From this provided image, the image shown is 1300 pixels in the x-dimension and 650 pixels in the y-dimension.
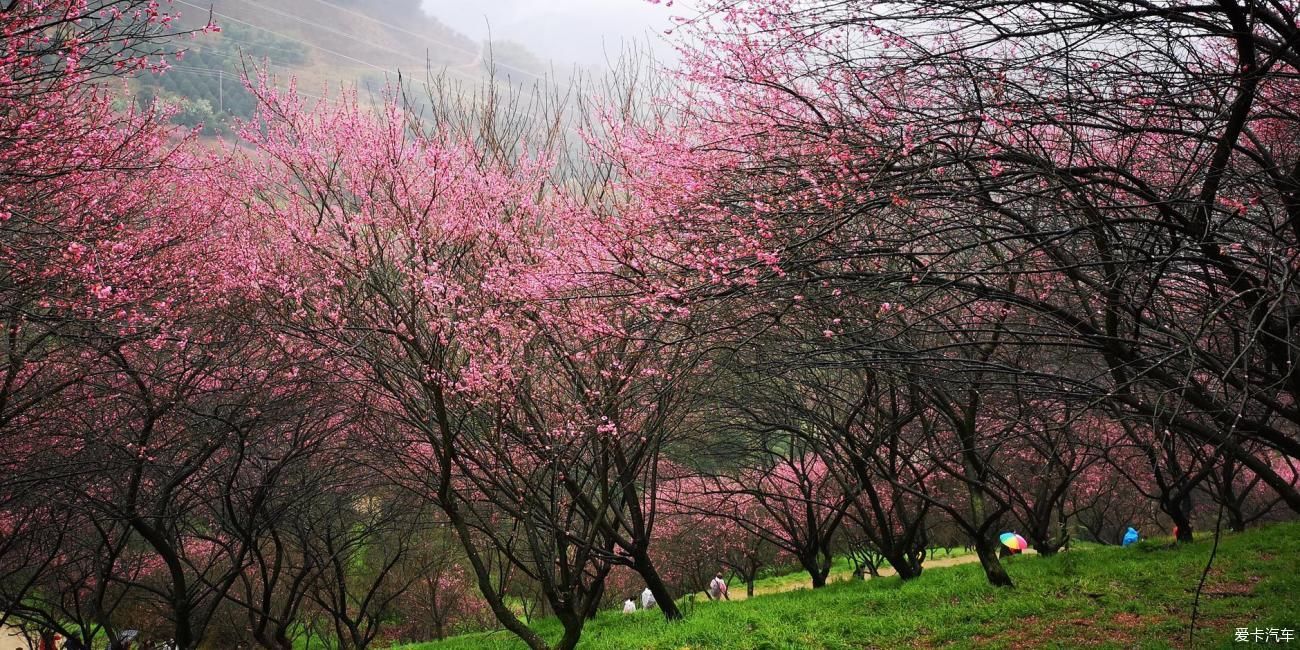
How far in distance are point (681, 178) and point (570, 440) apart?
299 cm

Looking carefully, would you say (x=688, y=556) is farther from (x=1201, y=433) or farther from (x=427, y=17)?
(x=427, y=17)

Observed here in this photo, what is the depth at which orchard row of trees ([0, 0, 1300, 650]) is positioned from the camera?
467 centimetres

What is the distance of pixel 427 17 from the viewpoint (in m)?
146

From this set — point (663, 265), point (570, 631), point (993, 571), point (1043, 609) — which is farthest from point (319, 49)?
point (1043, 609)

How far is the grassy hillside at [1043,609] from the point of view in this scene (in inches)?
272

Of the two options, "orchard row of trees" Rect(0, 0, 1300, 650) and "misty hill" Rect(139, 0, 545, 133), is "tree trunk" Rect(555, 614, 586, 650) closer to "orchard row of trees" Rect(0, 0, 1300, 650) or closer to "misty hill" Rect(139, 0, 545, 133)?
"orchard row of trees" Rect(0, 0, 1300, 650)

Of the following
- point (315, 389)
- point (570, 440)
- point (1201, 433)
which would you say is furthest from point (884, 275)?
point (315, 389)

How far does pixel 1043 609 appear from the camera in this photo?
7941 millimetres

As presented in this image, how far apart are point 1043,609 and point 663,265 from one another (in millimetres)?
5105

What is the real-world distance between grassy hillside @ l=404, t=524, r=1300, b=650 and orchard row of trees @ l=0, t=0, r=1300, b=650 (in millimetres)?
734

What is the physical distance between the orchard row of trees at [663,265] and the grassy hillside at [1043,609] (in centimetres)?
73

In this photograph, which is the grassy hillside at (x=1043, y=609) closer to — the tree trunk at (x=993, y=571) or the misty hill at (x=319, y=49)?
the tree trunk at (x=993, y=571)

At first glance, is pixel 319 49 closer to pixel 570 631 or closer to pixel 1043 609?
pixel 570 631

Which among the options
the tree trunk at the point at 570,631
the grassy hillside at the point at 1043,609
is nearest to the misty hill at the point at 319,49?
the tree trunk at the point at 570,631
